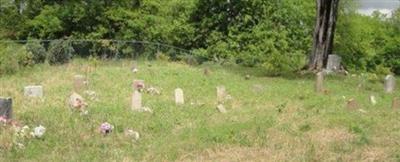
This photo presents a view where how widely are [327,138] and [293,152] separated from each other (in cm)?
111

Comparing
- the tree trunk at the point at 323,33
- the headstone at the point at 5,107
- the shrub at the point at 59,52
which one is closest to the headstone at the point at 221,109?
the headstone at the point at 5,107

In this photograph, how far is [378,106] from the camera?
1327 centimetres

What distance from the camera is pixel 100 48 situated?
2531 centimetres

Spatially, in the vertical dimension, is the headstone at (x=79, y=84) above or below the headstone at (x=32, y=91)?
below

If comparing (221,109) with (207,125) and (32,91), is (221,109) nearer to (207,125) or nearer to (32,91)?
(207,125)

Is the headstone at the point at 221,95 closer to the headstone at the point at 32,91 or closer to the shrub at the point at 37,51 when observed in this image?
the headstone at the point at 32,91

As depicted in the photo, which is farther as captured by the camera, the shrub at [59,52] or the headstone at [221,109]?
the shrub at [59,52]

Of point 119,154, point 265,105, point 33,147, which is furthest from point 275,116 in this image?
point 33,147

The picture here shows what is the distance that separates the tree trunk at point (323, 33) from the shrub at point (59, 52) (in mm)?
8937

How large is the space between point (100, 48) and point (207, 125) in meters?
15.4

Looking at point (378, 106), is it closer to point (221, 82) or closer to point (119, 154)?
point (221, 82)

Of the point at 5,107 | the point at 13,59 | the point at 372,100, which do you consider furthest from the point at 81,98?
the point at 13,59

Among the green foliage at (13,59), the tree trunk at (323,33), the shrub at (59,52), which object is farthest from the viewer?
the shrub at (59,52)

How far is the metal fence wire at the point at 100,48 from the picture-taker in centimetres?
2267
